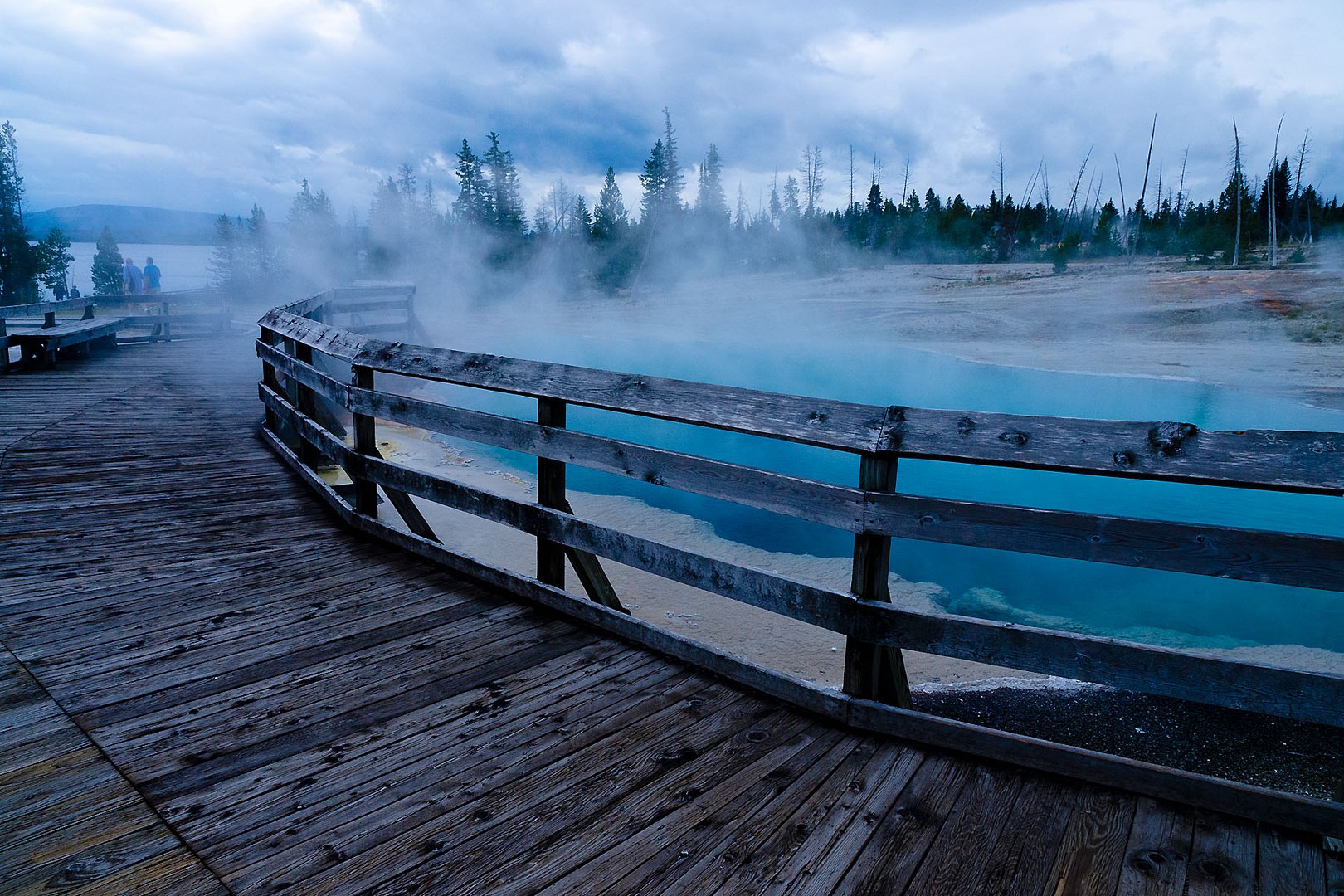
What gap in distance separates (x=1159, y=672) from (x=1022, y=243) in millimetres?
55235

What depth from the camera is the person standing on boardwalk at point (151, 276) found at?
28.4 metres

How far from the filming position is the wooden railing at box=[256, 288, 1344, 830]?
2168 mm

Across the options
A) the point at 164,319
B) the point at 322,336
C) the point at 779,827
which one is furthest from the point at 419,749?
the point at 164,319

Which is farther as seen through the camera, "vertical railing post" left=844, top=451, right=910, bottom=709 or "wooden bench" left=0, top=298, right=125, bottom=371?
"wooden bench" left=0, top=298, right=125, bottom=371

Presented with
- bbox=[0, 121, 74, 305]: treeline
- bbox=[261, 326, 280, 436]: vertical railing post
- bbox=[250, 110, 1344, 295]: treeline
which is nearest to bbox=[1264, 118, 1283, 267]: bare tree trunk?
bbox=[250, 110, 1344, 295]: treeline

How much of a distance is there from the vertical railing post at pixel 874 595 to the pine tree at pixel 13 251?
180 ft

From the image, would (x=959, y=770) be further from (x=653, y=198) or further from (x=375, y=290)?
(x=653, y=198)

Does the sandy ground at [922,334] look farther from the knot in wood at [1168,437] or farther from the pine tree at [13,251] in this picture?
the pine tree at [13,251]

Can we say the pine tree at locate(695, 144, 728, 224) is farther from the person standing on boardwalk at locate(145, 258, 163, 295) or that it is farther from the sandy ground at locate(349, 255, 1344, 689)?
the person standing on boardwalk at locate(145, 258, 163, 295)

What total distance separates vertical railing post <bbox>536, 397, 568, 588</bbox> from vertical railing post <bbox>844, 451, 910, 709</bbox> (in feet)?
4.90

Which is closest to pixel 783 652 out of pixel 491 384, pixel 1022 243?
pixel 491 384

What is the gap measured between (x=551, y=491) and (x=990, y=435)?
2.02m

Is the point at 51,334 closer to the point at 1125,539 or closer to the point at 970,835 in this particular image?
the point at 970,835

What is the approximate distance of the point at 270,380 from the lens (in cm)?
852
